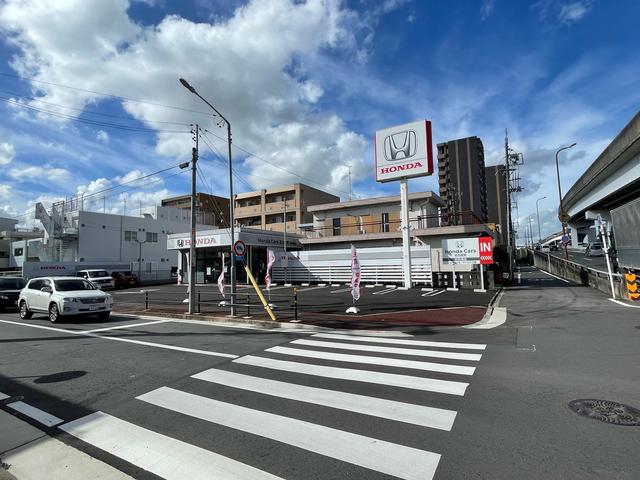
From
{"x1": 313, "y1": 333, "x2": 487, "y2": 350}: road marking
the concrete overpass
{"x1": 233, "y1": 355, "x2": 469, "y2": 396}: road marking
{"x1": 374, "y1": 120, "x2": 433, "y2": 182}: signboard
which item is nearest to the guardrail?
the concrete overpass

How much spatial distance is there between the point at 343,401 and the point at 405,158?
2361 cm

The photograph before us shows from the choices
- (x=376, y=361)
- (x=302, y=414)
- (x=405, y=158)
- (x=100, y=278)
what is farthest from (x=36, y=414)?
(x=100, y=278)

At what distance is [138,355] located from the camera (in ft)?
27.7

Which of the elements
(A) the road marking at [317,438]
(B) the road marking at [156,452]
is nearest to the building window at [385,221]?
(A) the road marking at [317,438]

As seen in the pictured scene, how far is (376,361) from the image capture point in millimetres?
7418

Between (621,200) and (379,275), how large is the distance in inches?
1201

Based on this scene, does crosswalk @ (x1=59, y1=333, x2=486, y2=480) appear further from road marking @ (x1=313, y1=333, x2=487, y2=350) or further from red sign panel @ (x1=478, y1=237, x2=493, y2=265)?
red sign panel @ (x1=478, y1=237, x2=493, y2=265)

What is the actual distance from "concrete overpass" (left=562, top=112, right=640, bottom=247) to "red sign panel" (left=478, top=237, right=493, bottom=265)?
10498mm

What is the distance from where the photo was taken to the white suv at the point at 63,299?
1399 cm

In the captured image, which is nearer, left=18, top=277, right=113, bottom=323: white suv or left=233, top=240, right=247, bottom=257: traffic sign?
left=18, top=277, right=113, bottom=323: white suv

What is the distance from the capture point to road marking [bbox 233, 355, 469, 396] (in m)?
5.71

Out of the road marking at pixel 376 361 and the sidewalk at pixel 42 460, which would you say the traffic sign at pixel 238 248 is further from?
the sidewalk at pixel 42 460

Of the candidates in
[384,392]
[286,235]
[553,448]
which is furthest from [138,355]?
[286,235]

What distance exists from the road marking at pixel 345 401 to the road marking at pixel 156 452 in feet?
5.67
